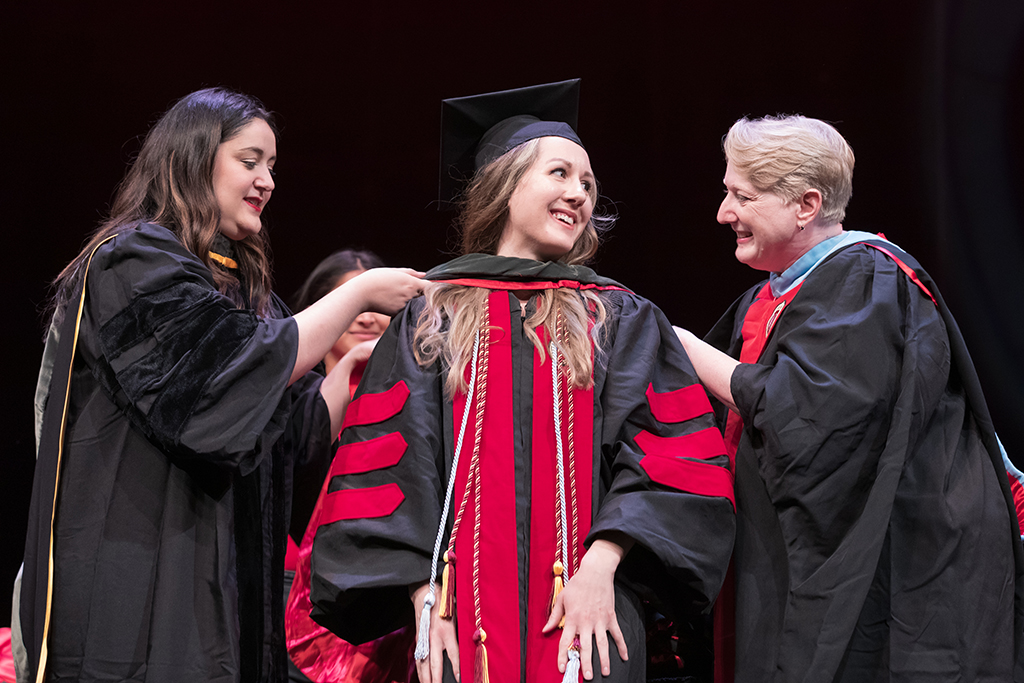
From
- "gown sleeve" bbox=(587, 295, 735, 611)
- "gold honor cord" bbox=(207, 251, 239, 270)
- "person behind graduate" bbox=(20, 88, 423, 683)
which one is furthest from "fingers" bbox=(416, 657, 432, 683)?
"gold honor cord" bbox=(207, 251, 239, 270)

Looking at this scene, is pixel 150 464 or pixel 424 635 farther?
pixel 150 464

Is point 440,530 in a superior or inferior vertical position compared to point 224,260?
inferior

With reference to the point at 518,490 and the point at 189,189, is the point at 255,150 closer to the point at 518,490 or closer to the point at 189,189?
the point at 189,189

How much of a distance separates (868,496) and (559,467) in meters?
0.68

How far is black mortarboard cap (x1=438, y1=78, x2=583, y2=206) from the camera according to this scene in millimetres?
2205

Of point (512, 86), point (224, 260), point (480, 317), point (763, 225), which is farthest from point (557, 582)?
point (512, 86)

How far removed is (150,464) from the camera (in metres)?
1.99

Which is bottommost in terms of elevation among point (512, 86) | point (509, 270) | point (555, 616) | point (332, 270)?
point (555, 616)

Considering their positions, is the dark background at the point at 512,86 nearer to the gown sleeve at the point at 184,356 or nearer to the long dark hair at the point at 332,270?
the long dark hair at the point at 332,270

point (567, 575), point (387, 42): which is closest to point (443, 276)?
point (567, 575)

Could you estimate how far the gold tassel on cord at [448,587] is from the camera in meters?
1.72

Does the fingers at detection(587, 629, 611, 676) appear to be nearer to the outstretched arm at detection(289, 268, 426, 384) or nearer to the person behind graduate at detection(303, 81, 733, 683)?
the person behind graduate at detection(303, 81, 733, 683)

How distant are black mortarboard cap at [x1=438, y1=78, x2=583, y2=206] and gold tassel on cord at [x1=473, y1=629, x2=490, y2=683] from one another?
44.6 inches

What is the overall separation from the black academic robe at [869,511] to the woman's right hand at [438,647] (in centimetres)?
69
